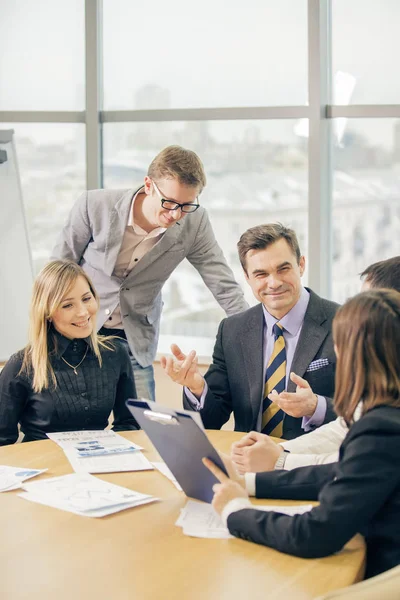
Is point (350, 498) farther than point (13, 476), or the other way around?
point (13, 476)

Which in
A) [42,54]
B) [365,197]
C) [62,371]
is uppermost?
[42,54]

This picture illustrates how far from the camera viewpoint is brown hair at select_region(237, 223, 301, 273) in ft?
8.72

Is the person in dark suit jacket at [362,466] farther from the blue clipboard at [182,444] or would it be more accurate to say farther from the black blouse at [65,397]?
the black blouse at [65,397]

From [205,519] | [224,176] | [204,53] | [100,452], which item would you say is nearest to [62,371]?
[100,452]

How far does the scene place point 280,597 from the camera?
1342mm

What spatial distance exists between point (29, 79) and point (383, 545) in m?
3.91

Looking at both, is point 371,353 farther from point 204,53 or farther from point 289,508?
point 204,53

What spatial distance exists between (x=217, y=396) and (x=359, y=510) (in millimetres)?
1315

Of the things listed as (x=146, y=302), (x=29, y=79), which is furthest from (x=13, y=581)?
(x=29, y=79)

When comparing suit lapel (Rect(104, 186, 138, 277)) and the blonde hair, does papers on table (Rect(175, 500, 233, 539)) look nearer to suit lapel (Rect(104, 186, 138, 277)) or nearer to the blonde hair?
the blonde hair

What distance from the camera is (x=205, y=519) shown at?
1721mm

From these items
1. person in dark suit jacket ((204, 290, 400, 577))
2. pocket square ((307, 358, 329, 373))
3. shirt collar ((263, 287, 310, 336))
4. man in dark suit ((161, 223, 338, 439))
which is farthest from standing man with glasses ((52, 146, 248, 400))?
person in dark suit jacket ((204, 290, 400, 577))

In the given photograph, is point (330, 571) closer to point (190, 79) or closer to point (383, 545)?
point (383, 545)

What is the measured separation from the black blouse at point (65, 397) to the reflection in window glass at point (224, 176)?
1823 mm
